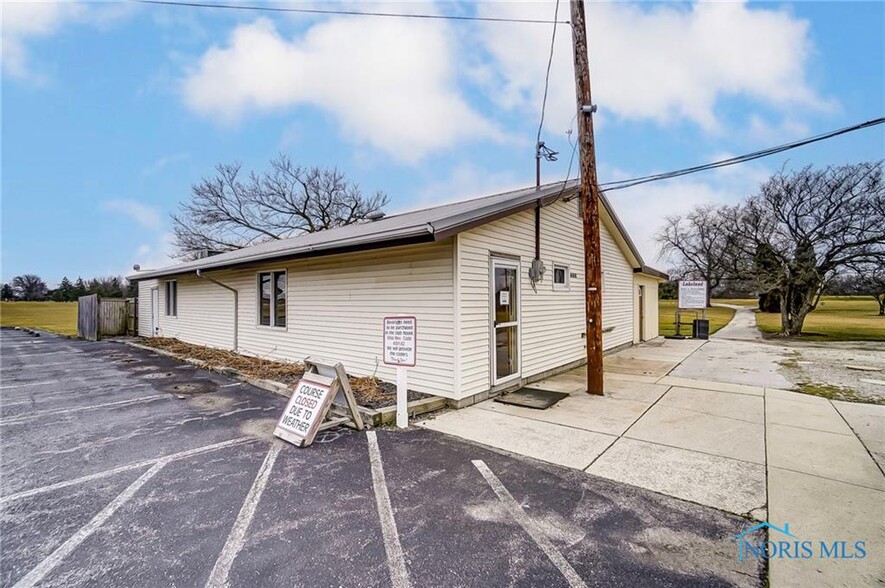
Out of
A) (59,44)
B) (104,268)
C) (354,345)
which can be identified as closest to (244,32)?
(59,44)

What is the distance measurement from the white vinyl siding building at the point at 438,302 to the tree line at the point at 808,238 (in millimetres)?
11729

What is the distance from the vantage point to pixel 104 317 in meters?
16.3

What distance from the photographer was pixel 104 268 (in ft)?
145

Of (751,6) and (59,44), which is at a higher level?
(59,44)

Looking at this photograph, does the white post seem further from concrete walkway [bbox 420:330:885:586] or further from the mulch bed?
the mulch bed

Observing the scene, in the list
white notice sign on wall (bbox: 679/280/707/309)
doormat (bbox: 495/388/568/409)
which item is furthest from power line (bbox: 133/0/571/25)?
white notice sign on wall (bbox: 679/280/707/309)

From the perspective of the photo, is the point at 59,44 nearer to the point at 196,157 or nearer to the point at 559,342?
the point at 559,342

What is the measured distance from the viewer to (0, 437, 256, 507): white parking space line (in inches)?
127

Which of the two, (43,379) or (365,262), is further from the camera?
(43,379)

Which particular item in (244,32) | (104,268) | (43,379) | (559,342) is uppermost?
(244,32)

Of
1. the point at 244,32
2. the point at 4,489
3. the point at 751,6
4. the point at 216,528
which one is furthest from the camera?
the point at 244,32

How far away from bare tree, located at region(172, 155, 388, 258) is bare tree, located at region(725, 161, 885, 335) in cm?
2235

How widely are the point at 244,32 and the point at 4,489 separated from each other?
31.0ft

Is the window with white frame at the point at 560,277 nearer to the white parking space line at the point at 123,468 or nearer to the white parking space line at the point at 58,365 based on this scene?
the white parking space line at the point at 123,468
